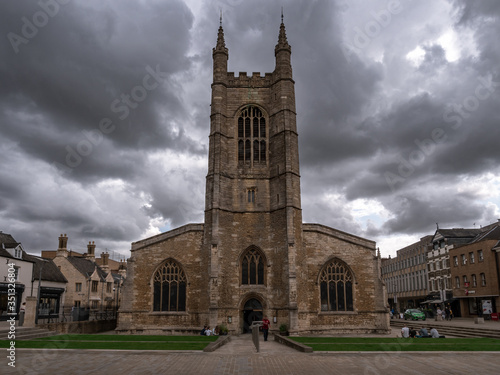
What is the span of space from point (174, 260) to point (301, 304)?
34.1 feet

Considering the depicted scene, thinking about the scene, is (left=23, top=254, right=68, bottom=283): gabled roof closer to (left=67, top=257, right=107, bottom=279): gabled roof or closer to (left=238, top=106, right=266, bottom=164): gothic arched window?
(left=67, top=257, right=107, bottom=279): gabled roof

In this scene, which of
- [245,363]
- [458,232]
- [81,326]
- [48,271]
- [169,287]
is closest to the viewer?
[245,363]

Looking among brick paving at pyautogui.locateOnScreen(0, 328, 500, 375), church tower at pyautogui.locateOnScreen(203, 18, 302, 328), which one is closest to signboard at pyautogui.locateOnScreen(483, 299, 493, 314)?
church tower at pyautogui.locateOnScreen(203, 18, 302, 328)

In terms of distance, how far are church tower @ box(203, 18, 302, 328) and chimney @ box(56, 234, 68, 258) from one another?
2736 centimetres

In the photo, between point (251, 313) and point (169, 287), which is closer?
point (251, 313)

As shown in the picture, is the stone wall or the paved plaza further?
the stone wall

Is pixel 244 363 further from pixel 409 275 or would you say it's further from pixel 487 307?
pixel 409 275

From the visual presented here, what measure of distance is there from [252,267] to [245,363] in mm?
17472

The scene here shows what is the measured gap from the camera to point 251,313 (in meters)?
31.5

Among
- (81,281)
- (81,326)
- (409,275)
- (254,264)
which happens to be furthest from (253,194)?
(409,275)

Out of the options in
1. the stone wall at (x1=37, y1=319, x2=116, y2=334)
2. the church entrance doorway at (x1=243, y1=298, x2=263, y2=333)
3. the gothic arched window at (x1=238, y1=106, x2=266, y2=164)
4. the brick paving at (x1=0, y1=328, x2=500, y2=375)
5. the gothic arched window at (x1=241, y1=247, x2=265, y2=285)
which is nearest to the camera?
the brick paving at (x1=0, y1=328, x2=500, y2=375)

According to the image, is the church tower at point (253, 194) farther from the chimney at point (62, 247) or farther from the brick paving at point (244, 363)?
the chimney at point (62, 247)

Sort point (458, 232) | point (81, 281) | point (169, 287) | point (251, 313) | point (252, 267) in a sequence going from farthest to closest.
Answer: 1. point (458, 232)
2. point (81, 281)
3. point (169, 287)
4. point (252, 267)
5. point (251, 313)

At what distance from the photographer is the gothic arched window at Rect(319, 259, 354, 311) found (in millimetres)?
31938
